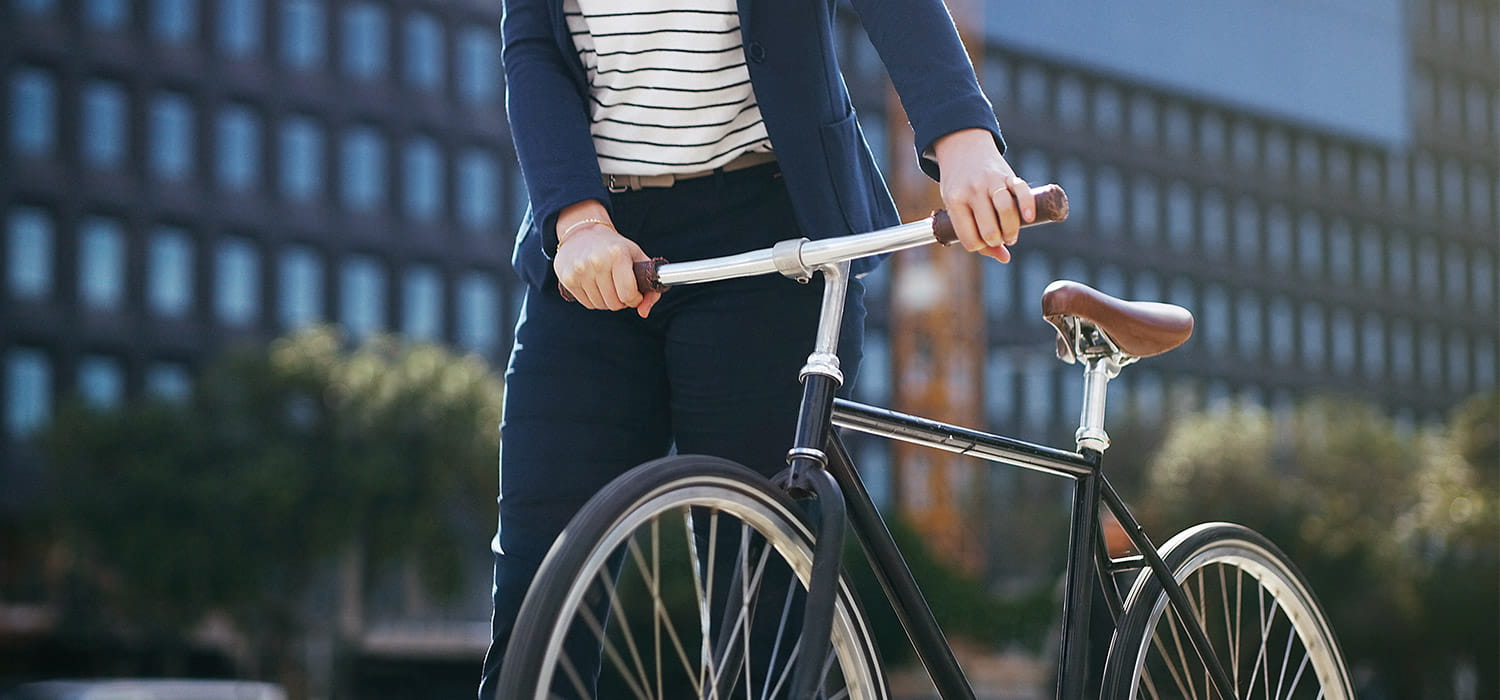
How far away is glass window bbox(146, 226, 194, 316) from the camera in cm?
4075

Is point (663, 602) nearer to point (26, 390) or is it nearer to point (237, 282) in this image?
point (26, 390)

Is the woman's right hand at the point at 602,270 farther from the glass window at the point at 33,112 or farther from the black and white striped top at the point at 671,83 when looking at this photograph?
the glass window at the point at 33,112

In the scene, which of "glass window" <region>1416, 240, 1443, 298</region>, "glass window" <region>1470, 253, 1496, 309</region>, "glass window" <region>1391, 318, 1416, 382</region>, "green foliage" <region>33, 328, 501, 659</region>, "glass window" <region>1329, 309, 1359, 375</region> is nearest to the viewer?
"green foliage" <region>33, 328, 501, 659</region>

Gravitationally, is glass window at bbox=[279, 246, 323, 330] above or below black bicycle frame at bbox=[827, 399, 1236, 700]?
above

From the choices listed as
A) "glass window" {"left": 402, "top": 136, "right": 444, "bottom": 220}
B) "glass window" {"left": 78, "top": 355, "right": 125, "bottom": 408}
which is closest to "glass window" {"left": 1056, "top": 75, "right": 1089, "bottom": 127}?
"glass window" {"left": 402, "top": 136, "right": 444, "bottom": 220}

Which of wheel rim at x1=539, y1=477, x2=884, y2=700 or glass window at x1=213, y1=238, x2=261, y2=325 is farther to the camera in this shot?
glass window at x1=213, y1=238, x2=261, y2=325

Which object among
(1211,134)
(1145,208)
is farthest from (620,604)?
(1211,134)

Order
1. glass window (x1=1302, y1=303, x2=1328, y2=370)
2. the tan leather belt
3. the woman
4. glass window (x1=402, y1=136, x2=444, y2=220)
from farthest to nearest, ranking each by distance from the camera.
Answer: glass window (x1=1302, y1=303, x2=1328, y2=370) → glass window (x1=402, y1=136, x2=444, y2=220) → the tan leather belt → the woman

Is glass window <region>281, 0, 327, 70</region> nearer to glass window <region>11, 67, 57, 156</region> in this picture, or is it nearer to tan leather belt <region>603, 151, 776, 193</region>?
glass window <region>11, 67, 57, 156</region>

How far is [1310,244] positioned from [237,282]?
43.9 meters

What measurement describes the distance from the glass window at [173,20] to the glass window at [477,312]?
929 centimetres

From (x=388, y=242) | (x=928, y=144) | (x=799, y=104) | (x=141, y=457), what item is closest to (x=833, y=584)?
(x=928, y=144)

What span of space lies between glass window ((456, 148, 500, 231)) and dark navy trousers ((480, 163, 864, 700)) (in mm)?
44675

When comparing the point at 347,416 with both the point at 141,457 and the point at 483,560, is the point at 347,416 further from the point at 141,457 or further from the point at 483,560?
the point at 483,560
